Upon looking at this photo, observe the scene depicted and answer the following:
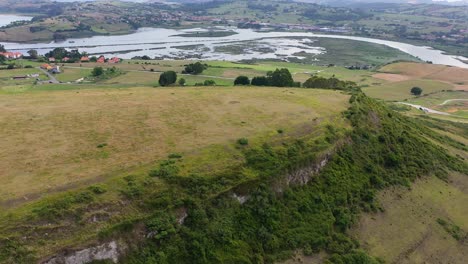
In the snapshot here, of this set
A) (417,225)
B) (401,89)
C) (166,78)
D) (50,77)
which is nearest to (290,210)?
(417,225)

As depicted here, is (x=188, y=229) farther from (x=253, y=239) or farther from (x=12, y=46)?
(x=12, y=46)

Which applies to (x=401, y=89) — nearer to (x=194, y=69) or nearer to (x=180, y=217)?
(x=194, y=69)

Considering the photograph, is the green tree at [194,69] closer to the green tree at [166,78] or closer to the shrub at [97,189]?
the green tree at [166,78]

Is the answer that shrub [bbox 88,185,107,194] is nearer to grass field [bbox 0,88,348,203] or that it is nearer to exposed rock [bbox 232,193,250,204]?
grass field [bbox 0,88,348,203]

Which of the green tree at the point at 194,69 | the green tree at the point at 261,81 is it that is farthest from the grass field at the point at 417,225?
the green tree at the point at 194,69

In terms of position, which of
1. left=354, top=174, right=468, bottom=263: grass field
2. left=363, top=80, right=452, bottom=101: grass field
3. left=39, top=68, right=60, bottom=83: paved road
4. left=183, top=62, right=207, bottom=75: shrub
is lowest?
left=363, top=80, right=452, bottom=101: grass field

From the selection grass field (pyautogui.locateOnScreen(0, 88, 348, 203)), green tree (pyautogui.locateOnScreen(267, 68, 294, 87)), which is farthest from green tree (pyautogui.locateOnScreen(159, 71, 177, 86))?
green tree (pyautogui.locateOnScreen(267, 68, 294, 87))

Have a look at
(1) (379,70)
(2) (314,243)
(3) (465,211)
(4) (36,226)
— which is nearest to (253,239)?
(2) (314,243)
